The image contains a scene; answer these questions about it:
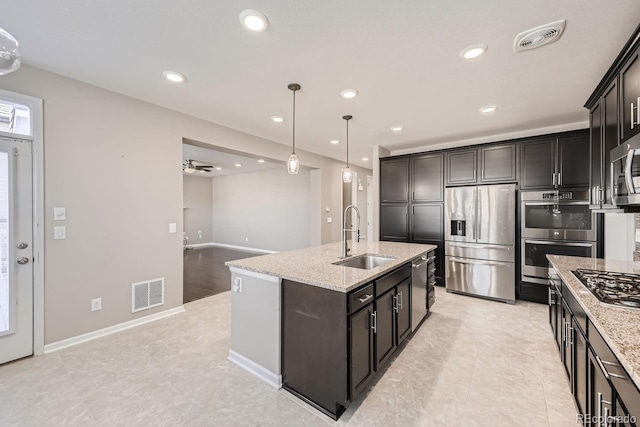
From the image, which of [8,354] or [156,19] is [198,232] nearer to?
[8,354]

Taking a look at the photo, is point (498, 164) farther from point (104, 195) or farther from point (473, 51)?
point (104, 195)

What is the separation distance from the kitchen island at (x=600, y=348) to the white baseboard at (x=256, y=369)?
6.08ft

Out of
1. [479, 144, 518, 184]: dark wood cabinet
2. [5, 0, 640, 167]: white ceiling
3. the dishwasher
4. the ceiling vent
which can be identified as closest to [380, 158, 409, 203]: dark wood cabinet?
[479, 144, 518, 184]: dark wood cabinet

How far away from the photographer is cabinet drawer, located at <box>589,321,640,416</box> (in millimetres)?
886

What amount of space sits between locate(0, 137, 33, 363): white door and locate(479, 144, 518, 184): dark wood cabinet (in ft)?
18.1

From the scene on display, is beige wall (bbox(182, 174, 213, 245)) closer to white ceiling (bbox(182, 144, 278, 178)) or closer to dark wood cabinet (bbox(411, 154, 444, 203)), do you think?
white ceiling (bbox(182, 144, 278, 178))

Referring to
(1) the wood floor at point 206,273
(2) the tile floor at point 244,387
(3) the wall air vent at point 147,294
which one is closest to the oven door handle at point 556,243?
(2) the tile floor at point 244,387

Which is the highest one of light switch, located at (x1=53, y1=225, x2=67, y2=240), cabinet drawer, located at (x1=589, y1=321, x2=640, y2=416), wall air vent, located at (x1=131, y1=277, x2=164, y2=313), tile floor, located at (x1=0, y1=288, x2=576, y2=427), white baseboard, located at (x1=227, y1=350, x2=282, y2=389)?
light switch, located at (x1=53, y1=225, x2=67, y2=240)

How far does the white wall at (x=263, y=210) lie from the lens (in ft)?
24.5

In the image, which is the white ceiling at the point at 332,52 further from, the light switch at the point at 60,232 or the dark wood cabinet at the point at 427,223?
the dark wood cabinet at the point at 427,223

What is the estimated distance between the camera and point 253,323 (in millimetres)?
2170

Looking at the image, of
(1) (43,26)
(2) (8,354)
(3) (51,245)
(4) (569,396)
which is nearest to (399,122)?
(4) (569,396)

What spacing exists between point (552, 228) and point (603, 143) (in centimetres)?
Answer: 174

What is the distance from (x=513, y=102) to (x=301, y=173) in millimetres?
5091
